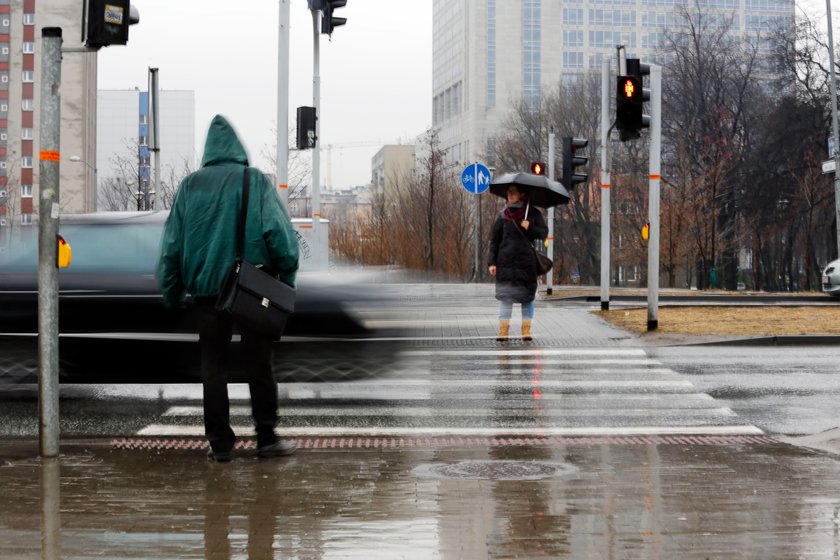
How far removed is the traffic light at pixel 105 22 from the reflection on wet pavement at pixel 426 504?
2.49 m

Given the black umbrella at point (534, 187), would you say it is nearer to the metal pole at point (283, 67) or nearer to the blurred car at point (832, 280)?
the metal pole at point (283, 67)

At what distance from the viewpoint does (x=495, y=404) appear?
971 cm

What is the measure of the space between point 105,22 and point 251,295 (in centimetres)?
191

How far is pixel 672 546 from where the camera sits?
15.7 feet

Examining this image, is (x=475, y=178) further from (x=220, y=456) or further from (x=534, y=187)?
(x=220, y=456)

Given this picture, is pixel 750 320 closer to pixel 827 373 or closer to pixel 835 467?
pixel 827 373

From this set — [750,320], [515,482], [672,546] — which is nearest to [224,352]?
[515,482]

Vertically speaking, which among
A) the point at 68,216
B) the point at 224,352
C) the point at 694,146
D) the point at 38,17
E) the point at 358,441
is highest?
the point at 38,17

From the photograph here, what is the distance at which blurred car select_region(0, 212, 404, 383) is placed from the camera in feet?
30.5

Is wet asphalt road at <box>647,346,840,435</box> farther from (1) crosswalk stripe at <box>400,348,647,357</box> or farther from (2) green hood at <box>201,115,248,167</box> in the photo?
(2) green hood at <box>201,115,248,167</box>

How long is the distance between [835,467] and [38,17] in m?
108

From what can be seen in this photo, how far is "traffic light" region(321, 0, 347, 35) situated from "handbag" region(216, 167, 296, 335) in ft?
44.0

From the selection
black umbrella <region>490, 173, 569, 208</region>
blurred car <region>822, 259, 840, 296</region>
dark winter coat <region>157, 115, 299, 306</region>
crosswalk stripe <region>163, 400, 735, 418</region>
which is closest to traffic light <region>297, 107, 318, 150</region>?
black umbrella <region>490, 173, 569, 208</region>

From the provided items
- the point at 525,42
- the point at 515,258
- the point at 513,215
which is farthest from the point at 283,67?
the point at 525,42
